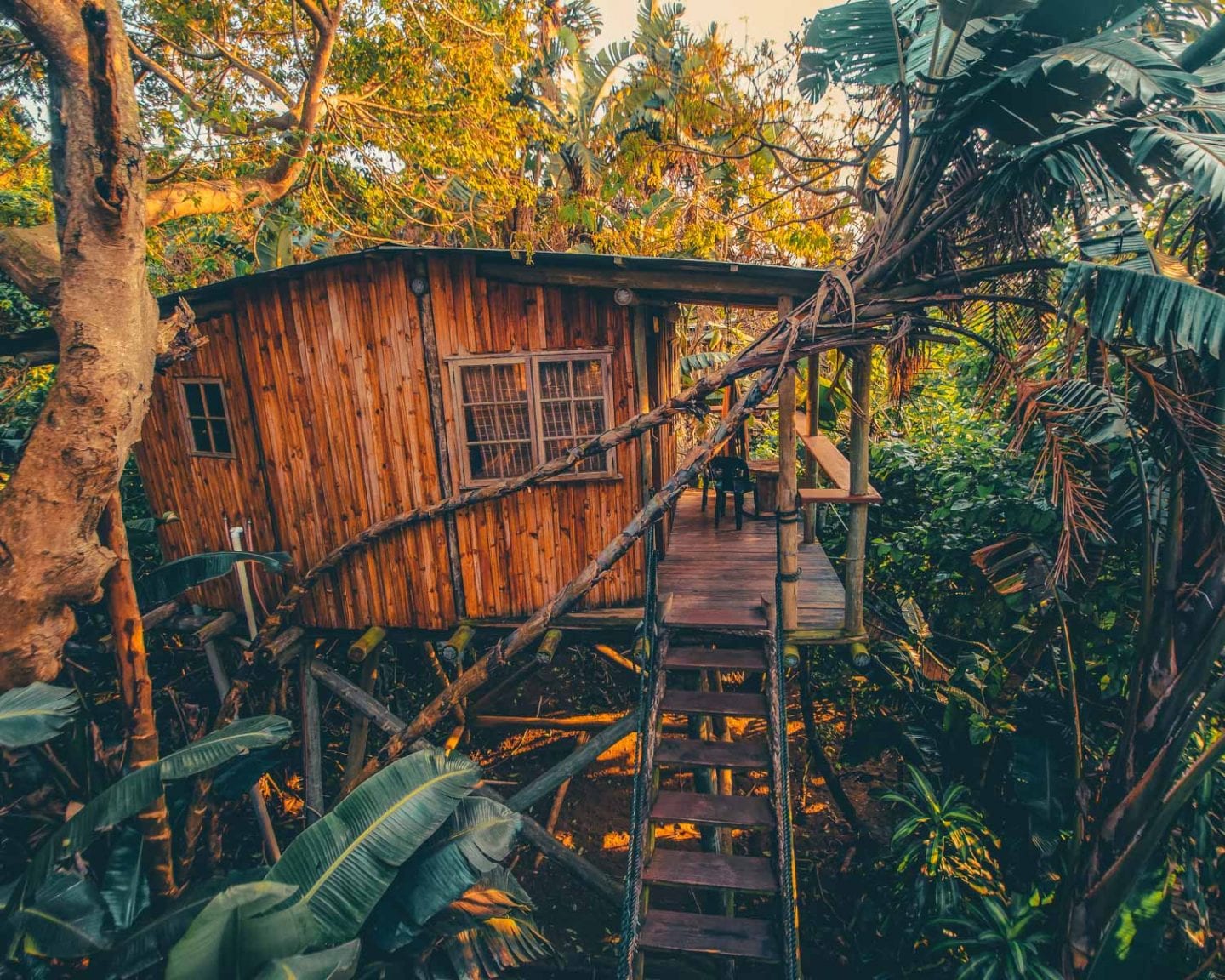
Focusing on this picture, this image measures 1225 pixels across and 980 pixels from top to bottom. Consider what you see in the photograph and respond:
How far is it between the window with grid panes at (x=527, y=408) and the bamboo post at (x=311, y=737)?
3.05 metres

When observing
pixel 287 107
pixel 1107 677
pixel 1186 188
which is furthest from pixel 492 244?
pixel 1107 677

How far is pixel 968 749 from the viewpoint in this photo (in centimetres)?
596

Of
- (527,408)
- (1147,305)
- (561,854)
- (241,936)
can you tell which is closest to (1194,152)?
(1147,305)

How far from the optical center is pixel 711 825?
467 centimetres

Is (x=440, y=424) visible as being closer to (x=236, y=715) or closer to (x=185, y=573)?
(x=185, y=573)

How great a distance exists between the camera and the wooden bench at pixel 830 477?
5.27m

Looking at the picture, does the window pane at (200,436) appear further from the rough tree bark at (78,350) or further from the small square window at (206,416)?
the rough tree bark at (78,350)

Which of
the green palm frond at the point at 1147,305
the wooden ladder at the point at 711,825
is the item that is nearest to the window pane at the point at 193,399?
the wooden ladder at the point at 711,825

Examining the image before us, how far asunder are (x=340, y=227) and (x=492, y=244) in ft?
13.7

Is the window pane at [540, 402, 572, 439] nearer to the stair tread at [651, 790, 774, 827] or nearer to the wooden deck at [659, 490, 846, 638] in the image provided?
the wooden deck at [659, 490, 846, 638]

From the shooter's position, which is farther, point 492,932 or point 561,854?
point 561,854

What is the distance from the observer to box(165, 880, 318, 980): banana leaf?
9.84 feet

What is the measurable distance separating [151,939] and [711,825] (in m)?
3.66

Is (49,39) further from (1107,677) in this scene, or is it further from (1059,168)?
(1107,677)
